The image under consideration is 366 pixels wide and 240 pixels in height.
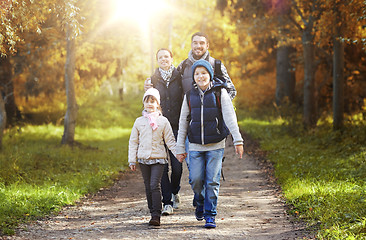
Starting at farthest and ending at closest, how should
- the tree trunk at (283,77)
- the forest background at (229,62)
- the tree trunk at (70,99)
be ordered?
the tree trunk at (283,77), the tree trunk at (70,99), the forest background at (229,62)

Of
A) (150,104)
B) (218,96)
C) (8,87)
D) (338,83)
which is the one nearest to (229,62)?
(8,87)

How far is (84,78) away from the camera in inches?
823

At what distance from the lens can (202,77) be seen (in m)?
5.93

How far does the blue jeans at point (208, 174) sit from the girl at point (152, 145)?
447 mm

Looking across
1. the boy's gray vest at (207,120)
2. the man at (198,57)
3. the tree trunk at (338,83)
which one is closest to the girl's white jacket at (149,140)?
the boy's gray vest at (207,120)

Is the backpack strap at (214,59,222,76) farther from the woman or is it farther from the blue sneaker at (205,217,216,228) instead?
the blue sneaker at (205,217,216,228)

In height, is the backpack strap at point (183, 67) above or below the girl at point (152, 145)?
above

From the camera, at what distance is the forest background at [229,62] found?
10.6 m

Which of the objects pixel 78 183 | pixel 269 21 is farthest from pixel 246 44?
pixel 78 183

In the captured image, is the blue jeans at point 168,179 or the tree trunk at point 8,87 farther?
the tree trunk at point 8,87

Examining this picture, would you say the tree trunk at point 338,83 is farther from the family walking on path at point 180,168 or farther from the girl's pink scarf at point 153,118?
the girl's pink scarf at point 153,118

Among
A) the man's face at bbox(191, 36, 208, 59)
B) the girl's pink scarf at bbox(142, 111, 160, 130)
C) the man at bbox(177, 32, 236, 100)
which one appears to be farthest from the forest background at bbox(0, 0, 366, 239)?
the man's face at bbox(191, 36, 208, 59)

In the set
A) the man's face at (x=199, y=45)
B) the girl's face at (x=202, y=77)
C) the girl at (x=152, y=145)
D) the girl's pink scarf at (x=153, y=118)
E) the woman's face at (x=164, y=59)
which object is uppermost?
the man's face at (x=199, y=45)

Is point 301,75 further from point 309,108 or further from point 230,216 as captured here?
point 230,216
